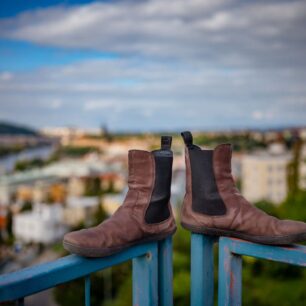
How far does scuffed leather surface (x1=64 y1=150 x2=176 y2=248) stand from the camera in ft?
3.61

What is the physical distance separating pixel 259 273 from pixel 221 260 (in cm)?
853

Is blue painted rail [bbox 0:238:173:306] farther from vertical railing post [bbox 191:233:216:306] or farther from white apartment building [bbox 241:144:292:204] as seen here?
white apartment building [bbox 241:144:292:204]

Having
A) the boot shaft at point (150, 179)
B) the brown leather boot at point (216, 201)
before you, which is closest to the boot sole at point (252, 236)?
the brown leather boot at point (216, 201)

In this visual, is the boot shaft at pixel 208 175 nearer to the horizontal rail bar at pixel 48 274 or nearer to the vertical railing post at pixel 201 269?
the vertical railing post at pixel 201 269

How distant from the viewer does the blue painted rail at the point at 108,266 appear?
90 cm

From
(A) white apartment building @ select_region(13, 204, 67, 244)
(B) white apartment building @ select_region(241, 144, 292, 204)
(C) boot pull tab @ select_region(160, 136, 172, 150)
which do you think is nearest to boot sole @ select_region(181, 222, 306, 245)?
(C) boot pull tab @ select_region(160, 136, 172, 150)

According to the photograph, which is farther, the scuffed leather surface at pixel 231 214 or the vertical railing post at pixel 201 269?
the vertical railing post at pixel 201 269

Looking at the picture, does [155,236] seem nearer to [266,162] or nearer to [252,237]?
[252,237]

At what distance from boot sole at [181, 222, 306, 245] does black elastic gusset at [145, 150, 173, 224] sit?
0.32ft

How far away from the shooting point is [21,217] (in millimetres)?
29609

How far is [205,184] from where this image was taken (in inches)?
→ 47.4

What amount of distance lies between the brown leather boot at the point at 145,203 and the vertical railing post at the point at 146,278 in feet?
0.19

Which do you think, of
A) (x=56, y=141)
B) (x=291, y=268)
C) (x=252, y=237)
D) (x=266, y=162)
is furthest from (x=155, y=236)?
(x=56, y=141)

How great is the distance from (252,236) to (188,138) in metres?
0.29
